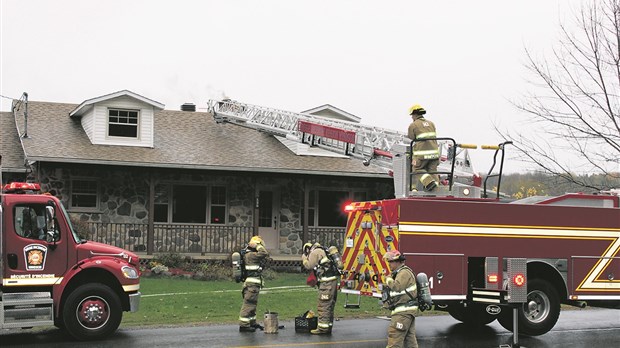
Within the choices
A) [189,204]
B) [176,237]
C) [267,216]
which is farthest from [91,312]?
[267,216]

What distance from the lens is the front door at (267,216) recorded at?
83.8 feet

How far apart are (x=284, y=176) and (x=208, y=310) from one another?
9613 millimetres

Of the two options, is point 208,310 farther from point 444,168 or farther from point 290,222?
point 290,222

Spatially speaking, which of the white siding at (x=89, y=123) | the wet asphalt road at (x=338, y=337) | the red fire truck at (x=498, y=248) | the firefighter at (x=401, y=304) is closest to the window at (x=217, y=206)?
the white siding at (x=89, y=123)

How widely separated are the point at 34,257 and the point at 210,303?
555 centimetres

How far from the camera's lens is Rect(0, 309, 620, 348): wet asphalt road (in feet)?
37.4

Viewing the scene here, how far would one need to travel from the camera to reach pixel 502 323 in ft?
41.9

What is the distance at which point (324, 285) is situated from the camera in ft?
40.9

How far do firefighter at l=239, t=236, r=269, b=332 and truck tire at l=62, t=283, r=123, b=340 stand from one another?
6.48ft

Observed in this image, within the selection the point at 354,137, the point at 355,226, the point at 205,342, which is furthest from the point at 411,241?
the point at 354,137

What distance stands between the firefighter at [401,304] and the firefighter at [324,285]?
2841mm

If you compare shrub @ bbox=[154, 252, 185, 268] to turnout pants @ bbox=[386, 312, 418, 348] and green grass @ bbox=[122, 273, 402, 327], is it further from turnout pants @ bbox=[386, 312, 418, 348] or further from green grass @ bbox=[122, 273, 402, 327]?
turnout pants @ bbox=[386, 312, 418, 348]

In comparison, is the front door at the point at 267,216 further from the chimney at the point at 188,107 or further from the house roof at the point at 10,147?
the house roof at the point at 10,147

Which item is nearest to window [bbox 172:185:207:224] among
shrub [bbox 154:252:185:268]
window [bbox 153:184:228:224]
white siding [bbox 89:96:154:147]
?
window [bbox 153:184:228:224]
